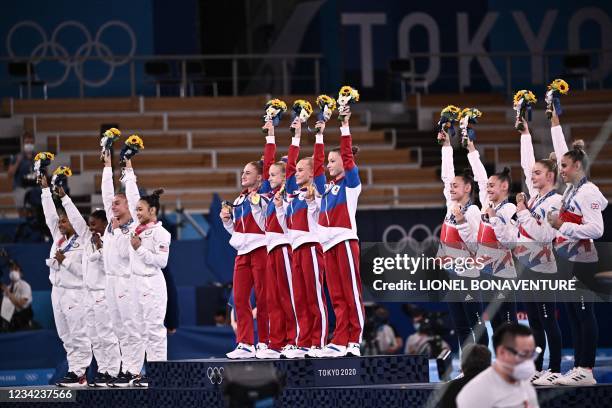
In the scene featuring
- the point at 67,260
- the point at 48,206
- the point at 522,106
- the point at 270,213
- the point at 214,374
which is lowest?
the point at 214,374

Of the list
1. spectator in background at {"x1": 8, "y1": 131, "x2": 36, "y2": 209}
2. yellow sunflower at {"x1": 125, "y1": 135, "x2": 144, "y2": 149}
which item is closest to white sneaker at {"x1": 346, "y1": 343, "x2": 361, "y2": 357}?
yellow sunflower at {"x1": 125, "y1": 135, "x2": 144, "y2": 149}

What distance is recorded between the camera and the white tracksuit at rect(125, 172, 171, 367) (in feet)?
36.9

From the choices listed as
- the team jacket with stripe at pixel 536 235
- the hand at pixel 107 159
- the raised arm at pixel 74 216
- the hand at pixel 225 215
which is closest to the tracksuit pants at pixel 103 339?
the raised arm at pixel 74 216

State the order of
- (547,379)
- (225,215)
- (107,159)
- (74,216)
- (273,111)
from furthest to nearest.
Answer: (74,216), (107,159), (225,215), (273,111), (547,379)

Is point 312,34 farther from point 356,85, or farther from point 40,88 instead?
point 40,88

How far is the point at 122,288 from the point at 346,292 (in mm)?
2333

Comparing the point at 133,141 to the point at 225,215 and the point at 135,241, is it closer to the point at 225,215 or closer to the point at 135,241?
the point at 135,241

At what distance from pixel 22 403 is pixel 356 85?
1205cm

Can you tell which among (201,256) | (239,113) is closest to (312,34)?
(239,113)

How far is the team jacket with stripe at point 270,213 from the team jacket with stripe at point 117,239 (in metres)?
1.36

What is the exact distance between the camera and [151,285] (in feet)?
37.0

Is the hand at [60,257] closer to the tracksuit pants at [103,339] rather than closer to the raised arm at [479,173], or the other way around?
the tracksuit pants at [103,339]

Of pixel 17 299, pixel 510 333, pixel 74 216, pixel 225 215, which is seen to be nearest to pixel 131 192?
pixel 74 216

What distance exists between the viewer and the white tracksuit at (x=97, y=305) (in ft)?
38.2
